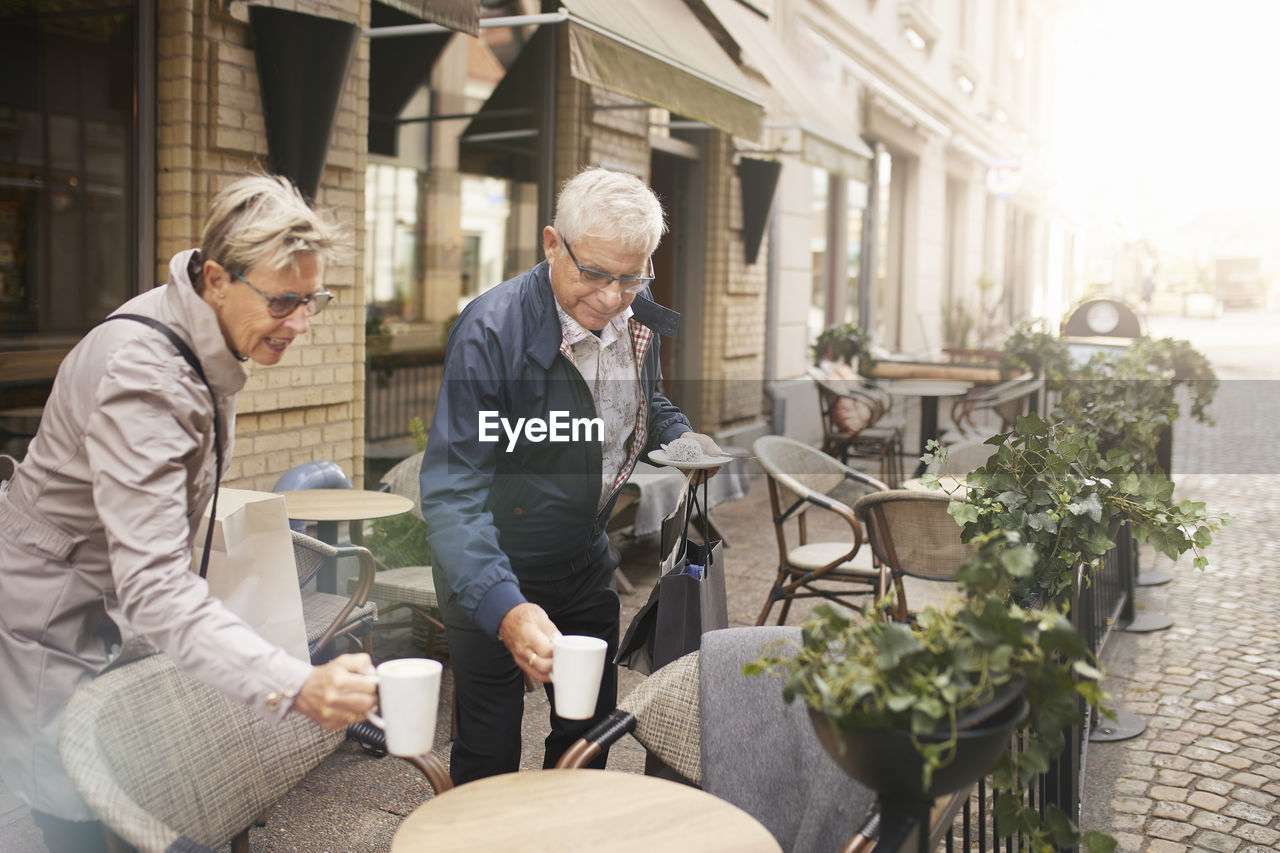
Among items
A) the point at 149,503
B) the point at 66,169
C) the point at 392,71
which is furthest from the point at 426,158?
the point at 149,503

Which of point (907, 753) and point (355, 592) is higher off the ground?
point (907, 753)

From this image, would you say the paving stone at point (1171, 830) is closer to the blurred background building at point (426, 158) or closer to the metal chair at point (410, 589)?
the metal chair at point (410, 589)

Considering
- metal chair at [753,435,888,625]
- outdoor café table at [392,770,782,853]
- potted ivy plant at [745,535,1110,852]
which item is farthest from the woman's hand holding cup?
metal chair at [753,435,888,625]

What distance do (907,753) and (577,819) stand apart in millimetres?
653

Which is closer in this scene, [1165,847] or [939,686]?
[939,686]

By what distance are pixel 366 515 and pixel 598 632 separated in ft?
5.97

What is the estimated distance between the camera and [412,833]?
178cm

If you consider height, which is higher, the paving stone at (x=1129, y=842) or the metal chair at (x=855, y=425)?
the metal chair at (x=855, y=425)

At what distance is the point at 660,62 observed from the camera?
6.19 meters

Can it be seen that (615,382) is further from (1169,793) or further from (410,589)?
(1169,793)

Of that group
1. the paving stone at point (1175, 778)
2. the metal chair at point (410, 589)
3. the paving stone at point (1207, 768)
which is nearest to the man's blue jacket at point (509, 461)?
the metal chair at point (410, 589)

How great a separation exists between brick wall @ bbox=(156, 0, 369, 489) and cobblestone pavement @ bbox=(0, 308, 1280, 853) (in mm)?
1072

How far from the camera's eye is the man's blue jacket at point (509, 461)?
2193 millimetres

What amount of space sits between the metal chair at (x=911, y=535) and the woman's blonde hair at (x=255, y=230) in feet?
9.40
